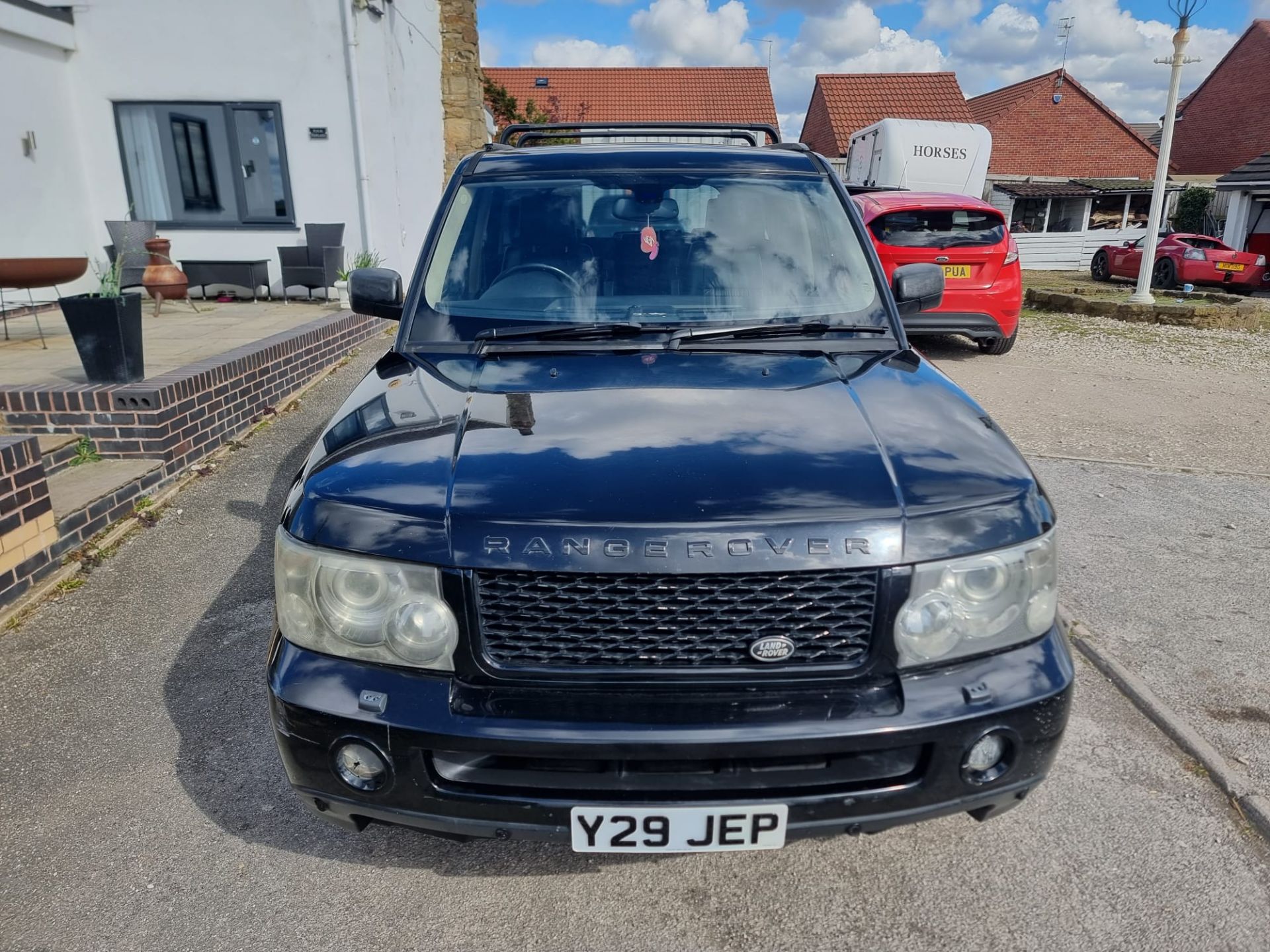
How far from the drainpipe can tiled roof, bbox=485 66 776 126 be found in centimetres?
2221

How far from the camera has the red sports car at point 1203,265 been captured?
1961 centimetres

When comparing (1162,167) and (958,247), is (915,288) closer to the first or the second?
(958,247)

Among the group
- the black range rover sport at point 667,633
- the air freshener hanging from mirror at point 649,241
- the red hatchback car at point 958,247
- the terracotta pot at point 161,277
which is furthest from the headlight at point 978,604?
the terracotta pot at point 161,277

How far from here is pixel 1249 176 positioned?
23984mm

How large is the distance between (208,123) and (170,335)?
4.52 metres

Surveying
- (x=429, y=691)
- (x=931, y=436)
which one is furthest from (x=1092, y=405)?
(x=429, y=691)

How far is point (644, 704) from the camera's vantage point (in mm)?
1785

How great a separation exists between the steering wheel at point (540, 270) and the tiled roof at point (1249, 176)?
27.6m

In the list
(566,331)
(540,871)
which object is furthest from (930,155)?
(540,871)

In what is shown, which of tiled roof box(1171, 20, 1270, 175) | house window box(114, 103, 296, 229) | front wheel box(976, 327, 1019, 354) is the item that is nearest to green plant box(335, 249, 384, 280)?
house window box(114, 103, 296, 229)

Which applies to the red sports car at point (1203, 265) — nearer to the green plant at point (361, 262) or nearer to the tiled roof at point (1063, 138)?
the tiled roof at point (1063, 138)

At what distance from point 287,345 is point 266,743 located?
4.92m

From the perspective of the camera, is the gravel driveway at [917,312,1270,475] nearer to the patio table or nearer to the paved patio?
the paved patio

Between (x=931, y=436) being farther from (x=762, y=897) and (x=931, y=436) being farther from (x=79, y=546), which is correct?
(x=79, y=546)
